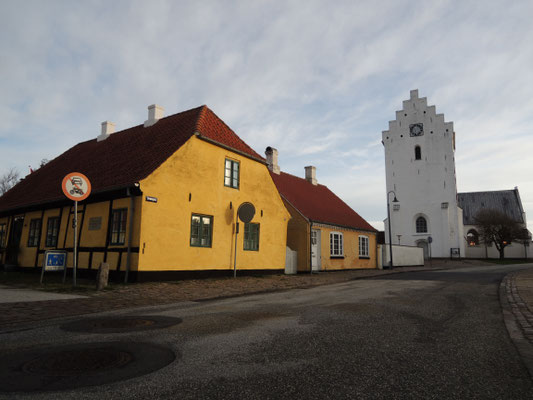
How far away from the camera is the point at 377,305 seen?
7359mm

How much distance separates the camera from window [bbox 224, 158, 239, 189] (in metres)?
15.7

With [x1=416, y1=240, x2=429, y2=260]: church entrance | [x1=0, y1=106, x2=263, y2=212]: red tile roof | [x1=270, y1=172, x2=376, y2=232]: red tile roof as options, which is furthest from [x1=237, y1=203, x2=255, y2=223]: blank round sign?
[x1=416, y1=240, x2=429, y2=260]: church entrance

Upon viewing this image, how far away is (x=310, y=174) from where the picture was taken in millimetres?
29047

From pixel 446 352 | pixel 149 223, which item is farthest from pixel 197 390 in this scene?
pixel 149 223

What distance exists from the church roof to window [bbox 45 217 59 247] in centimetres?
5746

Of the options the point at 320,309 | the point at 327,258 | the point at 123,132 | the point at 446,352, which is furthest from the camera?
the point at 327,258

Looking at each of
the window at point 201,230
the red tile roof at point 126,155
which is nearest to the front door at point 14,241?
the red tile roof at point 126,155

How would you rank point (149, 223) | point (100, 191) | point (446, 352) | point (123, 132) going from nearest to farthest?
point (446, 352) → point (149, 223) → point (100, 191) → point (123, 132)

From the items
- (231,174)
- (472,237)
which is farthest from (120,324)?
(472,237)

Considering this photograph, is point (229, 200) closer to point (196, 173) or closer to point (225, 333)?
point (196, 173)

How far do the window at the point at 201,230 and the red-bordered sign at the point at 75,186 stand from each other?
440 centimetres

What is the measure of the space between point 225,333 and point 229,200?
35.8 ft

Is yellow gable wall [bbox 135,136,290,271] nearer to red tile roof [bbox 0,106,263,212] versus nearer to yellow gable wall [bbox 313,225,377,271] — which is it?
red tile roof [bbox 0,106,263,212]

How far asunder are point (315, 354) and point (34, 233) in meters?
16.7
